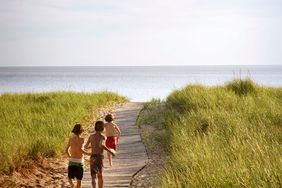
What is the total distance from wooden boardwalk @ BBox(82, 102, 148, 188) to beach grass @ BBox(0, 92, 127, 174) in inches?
51.9

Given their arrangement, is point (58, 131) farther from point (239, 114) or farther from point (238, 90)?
point (238, 90)

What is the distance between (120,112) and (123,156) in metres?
6.96

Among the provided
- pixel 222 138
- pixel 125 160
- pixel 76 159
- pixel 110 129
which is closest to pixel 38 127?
pixel 110 129

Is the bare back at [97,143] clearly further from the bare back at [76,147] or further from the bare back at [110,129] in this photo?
the bare back at [110,129]

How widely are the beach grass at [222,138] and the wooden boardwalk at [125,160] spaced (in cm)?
62

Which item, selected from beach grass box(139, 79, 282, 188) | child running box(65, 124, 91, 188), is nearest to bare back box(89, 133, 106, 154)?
child running box(65, 124, 91, 188)

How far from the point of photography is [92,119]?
15578mm

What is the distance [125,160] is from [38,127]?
336 cm

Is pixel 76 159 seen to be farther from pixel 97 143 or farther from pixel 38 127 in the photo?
pixel 38 127

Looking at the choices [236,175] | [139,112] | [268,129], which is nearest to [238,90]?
[139,112]

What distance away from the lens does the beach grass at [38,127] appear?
8.93m

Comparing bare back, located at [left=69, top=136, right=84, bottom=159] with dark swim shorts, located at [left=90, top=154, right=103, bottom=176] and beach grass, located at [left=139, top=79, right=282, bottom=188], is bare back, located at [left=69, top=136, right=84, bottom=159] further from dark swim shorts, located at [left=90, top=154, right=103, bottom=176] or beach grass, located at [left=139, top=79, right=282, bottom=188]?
beach grass, located at [left=139, top=79, right=282, bottom=188]

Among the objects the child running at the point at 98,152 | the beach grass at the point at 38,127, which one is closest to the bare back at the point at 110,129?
the beach grass at the point at 38,127

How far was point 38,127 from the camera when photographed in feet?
39.7
